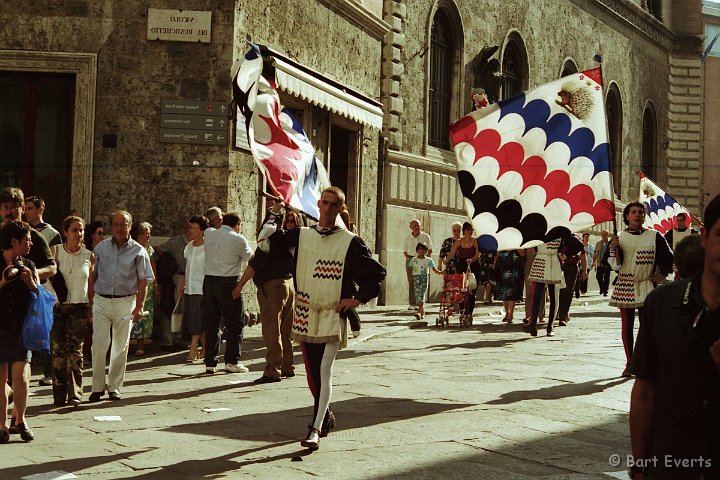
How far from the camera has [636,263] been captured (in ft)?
37.0

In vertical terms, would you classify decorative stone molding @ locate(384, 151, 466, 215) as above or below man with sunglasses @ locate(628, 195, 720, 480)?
above

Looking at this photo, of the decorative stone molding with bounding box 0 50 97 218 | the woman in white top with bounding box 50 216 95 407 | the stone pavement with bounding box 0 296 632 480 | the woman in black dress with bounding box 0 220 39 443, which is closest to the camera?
the stone pavement with bounding box 0 296 632 480

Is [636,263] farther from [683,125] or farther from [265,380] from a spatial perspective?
[683,125]

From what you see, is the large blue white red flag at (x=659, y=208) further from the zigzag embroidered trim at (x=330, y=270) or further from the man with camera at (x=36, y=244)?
the zigzag embroidered trim at (x=330, y=270)

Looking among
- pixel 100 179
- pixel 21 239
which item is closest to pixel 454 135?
pixel 21 239

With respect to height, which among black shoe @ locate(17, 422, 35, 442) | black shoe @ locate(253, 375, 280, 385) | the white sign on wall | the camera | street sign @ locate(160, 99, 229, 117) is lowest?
black shoe @ locate(17, 422, 35, 442)

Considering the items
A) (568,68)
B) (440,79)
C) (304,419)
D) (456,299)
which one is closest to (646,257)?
(304,419)

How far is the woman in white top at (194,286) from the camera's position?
12352 mm

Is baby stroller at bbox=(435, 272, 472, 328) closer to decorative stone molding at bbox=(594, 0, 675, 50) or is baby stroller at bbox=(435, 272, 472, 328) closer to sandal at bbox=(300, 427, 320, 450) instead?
sandal at bbox=(300, 427, 320, 450)

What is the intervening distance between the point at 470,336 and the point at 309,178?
640 cm

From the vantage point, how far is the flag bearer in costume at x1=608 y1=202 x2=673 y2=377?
11.2 m

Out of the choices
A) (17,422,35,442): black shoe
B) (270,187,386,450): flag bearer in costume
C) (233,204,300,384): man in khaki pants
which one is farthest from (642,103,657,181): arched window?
(17,422,35,442): black shoe

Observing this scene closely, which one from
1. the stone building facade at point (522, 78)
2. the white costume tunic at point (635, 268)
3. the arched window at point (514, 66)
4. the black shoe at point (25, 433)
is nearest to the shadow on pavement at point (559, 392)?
the white costume tunic at point (635, 268)

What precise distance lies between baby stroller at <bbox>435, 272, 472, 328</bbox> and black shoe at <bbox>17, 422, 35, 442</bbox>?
34.6 ft
